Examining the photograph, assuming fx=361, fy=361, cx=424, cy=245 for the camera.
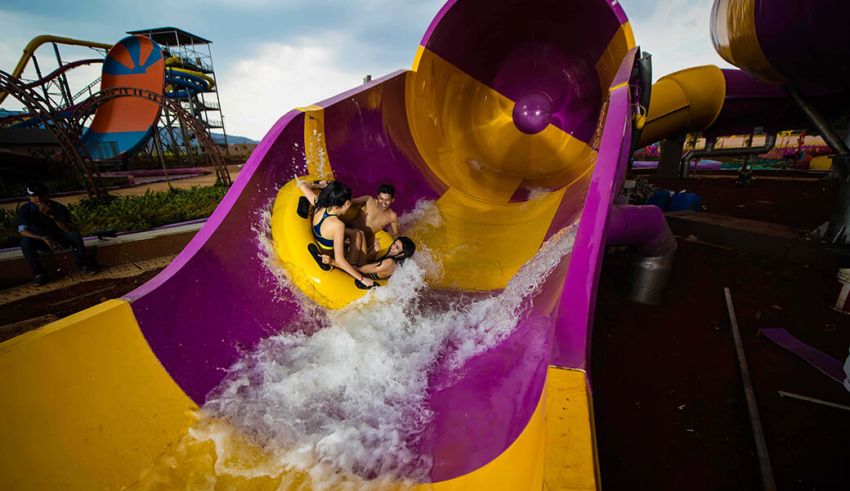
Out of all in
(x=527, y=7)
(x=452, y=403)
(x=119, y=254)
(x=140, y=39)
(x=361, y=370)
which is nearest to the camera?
(x=452, y=403)

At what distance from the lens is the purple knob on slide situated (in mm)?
4027

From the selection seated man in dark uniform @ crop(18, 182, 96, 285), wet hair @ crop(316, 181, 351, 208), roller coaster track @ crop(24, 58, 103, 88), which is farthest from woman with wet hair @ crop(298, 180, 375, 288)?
roller coaster track @ crop(24, 58, 103, 88)

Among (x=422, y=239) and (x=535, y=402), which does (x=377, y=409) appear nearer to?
(x=535, y=402)

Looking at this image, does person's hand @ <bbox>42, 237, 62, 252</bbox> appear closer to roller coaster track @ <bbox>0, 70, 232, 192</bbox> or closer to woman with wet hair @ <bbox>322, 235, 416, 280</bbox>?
roller coaster track @ <bbox>0, 70, 232, 192</bbox>

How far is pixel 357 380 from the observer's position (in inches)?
81.0

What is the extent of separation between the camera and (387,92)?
3.33m

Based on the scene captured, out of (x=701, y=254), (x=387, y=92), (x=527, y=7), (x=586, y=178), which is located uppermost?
(x=527, y=7)

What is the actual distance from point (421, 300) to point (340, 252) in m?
0.79

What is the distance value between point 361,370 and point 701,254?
4071 mm

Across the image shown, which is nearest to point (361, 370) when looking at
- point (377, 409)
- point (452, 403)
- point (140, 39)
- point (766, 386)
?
point (377, 409)

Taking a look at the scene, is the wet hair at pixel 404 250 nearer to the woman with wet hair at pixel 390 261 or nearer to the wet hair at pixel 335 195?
the woman with wet hair at pixel 390 261

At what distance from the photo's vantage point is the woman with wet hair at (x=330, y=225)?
7.73 feet

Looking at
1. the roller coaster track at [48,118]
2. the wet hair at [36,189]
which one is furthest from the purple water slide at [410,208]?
the roller coaster track at [48,118]

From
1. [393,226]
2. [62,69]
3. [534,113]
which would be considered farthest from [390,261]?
[62,69]
